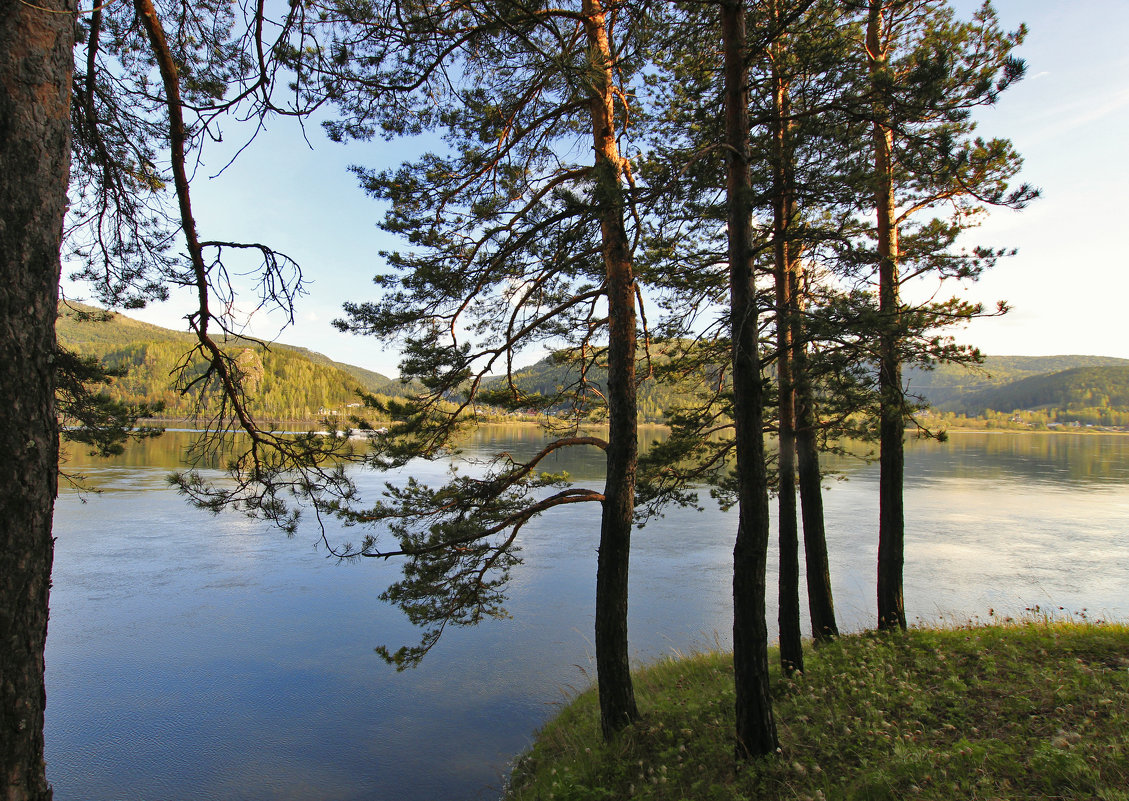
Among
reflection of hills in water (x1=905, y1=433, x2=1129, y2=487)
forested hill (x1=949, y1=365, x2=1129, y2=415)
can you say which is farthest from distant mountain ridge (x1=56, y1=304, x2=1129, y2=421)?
reflection of hills in water (x1=905, y1=433, x2=1129, y2=487)

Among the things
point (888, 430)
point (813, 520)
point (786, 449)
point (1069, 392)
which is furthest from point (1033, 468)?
point (1069, 392)

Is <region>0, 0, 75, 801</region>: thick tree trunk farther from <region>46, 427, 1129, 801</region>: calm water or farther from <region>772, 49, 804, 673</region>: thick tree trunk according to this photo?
<region>46, 427, 1129, 801</region>: calm water

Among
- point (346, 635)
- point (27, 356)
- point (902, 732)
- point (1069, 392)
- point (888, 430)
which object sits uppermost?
point (1069, 392)

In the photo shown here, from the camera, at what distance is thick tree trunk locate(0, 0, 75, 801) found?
1.87 metres

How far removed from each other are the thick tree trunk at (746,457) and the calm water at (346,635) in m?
4.10

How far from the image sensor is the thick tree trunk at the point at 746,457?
13.6 ft

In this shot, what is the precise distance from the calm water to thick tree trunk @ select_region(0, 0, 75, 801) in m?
6.10

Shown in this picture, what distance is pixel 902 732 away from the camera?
428 cm

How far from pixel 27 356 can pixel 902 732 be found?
18.3 ft

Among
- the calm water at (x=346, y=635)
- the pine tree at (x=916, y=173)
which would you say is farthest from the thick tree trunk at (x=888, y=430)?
the calm water at (x=346, y=635)

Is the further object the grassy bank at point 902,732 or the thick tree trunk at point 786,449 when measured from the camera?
the thick tree trunk at point 786,449

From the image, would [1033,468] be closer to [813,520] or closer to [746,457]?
[813,520]

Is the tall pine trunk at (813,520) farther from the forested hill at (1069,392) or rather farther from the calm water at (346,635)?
the forested hill at (1069,392)

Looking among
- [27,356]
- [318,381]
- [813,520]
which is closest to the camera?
[27,356]
